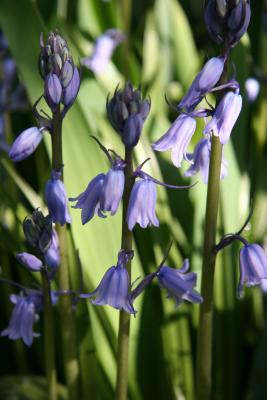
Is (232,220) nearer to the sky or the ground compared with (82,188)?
nearer to the ground

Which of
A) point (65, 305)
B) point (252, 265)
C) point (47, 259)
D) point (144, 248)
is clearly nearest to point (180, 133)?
point (252, 265)

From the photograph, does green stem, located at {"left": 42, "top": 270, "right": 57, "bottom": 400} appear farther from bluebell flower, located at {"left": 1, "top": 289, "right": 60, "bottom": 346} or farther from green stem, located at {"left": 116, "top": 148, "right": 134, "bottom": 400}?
green stem, located at {"left": 116, "top": 148, "right": 134, "bottom": 400}

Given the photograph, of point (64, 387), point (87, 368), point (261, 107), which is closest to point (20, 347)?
point (64, 387)

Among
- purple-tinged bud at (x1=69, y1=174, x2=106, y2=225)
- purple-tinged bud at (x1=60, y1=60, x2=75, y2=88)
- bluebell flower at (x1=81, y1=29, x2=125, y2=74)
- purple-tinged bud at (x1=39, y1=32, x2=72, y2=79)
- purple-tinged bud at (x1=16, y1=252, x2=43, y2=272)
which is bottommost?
purple-tinged bud at (x1=16, y1=252, x2=43, y2=272)

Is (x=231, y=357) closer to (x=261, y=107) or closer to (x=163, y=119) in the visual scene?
(x=163, y=119)

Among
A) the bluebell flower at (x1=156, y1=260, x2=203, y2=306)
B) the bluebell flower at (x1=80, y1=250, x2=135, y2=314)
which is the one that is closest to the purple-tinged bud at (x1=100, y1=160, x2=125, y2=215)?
the bluebell flower at (x1=80, y1=250, x2=135, y2=314)

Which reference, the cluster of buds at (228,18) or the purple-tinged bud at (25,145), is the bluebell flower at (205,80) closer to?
the cluster of buds at (228,18)

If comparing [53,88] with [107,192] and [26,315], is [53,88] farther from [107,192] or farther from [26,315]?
[26,315]
